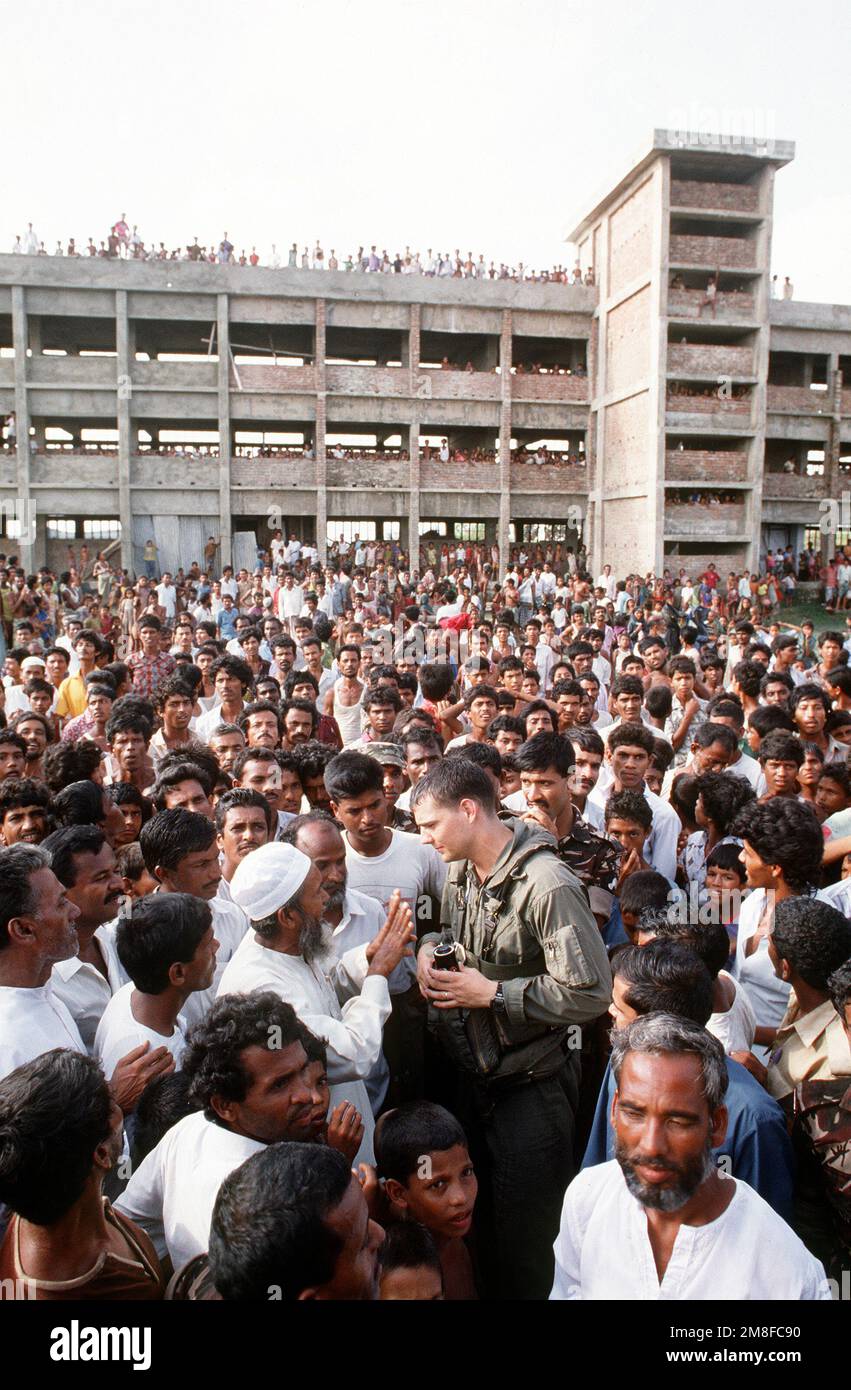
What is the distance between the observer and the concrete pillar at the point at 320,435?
1078 inches

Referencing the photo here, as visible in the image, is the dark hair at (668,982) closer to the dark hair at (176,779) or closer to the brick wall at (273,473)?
the dark hair at (176,779)

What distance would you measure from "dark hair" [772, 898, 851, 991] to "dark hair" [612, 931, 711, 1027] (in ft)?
1.22

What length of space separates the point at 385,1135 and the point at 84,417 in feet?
92.8

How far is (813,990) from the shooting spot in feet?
9.18

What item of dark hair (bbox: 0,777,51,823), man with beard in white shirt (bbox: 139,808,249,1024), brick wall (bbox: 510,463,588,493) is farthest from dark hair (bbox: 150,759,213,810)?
brick wall (bbox: 510,463,588,493)

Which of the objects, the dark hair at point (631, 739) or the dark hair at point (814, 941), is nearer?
the dark hair at point (814, 941)

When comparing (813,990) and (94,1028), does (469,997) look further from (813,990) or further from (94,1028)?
(94,1028)

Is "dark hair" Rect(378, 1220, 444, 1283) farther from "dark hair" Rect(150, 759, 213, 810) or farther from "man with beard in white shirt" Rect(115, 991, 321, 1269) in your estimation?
"dark hair" Rect(150, 759, 213, 810)

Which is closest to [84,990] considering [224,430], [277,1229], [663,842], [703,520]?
[277,1229]

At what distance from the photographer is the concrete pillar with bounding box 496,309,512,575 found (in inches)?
1116

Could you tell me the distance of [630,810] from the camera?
14.6 feet

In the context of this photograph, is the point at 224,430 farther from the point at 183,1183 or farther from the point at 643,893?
the point at 183,1183

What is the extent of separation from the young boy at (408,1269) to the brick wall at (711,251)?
28.5m

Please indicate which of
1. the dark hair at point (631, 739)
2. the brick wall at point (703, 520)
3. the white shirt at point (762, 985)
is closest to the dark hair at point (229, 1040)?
the white shirt at point (762, 985)
